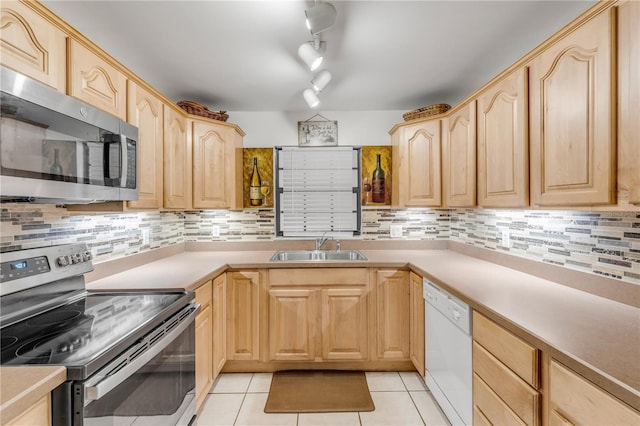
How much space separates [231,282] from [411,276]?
136 cm

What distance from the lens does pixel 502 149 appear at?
165cm

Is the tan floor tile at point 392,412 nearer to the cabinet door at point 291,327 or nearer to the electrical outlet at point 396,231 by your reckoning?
the cabinet door at point 291,327

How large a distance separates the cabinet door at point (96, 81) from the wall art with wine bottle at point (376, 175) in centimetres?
196

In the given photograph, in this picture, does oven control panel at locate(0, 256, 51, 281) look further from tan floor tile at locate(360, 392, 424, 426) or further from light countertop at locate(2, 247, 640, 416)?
tan floor tile at locate(360, 392, 424, 426)

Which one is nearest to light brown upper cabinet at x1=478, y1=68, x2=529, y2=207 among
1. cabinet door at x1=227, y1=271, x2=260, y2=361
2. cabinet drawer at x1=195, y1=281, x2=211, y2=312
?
cabinet door at x1=227, y1=271, x2=260, y2=361

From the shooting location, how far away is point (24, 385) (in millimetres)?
736

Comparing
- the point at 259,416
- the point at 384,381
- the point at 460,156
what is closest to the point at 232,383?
the point at 259,416

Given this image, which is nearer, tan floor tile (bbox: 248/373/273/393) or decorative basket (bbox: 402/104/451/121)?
tan floor tile (bbox: 248/373/273/393)

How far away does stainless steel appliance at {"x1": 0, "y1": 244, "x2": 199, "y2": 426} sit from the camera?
87cm

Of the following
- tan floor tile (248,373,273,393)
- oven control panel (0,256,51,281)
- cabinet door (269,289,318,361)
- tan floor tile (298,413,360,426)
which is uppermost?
oven control panel (0,256,51,281)

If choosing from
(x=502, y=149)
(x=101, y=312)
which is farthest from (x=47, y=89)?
(x=502, y=149)

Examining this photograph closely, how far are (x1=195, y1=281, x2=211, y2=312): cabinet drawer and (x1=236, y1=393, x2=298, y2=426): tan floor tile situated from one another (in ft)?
2.32

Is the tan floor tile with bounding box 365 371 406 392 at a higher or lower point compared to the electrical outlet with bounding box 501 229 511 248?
lower

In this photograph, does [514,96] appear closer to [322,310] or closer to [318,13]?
[318,13]
